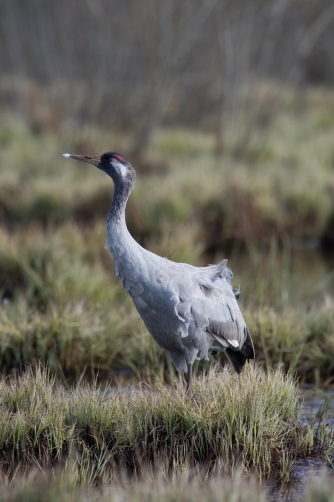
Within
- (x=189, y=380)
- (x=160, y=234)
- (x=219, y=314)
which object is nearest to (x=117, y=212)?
(x=219, y=314)

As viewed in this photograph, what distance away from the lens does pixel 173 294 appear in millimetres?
4312

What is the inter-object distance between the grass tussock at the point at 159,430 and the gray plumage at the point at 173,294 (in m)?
0.32

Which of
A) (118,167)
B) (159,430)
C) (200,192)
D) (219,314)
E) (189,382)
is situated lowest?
(159,430)

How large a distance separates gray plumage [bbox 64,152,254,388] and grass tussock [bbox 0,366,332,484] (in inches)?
12.6

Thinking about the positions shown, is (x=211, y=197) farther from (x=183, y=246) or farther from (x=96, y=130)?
(x=96, y=130)

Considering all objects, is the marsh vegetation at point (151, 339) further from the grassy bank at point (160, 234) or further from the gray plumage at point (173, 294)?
the gray plumage at point (173, 294)

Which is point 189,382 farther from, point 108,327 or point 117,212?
point 108,327

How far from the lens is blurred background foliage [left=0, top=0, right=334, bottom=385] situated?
6000 millimetres

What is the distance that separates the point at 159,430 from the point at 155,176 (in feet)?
26.5

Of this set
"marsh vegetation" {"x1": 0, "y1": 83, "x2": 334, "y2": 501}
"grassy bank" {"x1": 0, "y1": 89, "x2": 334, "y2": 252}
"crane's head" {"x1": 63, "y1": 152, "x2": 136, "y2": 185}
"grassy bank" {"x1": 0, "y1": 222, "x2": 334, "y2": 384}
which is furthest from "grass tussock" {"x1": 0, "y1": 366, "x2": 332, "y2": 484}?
"grassy bank" {"x1": 0, "y1": 89, "x2": 334, "y2": 252}

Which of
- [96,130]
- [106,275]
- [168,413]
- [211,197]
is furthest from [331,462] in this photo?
[96,130]

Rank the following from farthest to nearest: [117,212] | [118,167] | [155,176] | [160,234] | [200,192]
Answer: [155,176] < [200,192] < [160,234] < [118,167] < [117,212]

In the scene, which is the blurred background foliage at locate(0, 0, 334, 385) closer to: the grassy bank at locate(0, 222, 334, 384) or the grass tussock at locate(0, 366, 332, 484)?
the grassy bank at locate(0, 222, 334, 384)

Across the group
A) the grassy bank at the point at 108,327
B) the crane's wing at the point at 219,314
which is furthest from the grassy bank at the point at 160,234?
the crane's wing at the point at 219,314
